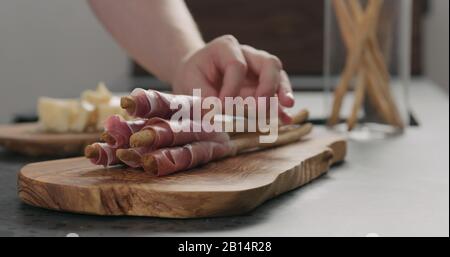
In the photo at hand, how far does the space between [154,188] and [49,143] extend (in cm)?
49

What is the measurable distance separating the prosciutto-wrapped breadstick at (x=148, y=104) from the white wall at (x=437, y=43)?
1.53 meters

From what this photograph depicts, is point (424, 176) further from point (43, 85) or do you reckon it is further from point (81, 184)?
point (43, 85)

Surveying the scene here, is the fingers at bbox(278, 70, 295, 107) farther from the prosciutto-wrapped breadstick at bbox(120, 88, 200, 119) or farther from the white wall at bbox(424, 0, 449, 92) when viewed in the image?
the white wall at bbox(424, 0, 449, 92)

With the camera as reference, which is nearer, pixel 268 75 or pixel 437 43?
pixel 268 75

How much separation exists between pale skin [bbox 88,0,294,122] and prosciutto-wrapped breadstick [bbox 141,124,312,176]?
75 millimetres

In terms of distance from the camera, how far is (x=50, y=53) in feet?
10.2

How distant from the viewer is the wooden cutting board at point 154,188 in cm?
79

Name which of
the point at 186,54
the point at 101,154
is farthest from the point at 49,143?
the point at 101,154

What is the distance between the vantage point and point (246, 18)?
2.94 metres

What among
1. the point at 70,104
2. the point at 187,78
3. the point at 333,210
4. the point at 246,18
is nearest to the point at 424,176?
the point at 333,210

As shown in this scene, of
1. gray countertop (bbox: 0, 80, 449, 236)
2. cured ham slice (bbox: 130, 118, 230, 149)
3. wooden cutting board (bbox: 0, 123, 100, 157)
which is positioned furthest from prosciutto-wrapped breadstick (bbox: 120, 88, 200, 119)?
wooden cutting board (bbox: 0, 123, 100, 157)

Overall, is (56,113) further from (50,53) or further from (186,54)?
(50,53)

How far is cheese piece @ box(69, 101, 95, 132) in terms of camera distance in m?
1.31

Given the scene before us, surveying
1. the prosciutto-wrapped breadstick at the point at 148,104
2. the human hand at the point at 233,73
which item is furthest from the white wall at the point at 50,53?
the prosciutto-wrapped breadstick at the point at 148,104
